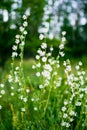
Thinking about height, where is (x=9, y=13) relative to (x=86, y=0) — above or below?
below

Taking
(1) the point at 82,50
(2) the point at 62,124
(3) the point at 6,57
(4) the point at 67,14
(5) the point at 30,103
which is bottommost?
(2) the point at 62,124

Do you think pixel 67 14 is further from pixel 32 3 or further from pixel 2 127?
pixel 2 127

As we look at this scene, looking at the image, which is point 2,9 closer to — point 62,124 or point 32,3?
point 32,3

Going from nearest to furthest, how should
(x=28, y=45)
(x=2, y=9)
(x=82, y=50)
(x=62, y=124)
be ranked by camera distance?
(x=62, y=124), (x=2, y=9), (x=28, y=45), (x=82, y=50)

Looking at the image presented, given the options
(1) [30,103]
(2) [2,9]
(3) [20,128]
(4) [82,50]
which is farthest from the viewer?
(4) [82,50]

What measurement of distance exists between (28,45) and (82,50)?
16.1m

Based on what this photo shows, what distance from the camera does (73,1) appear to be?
36.2 metres

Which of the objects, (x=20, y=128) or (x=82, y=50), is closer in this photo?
(x=20, y=128)

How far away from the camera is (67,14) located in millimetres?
35844

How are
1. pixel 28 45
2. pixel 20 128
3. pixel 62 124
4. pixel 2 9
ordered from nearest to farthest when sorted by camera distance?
pixel 62 124
pixel 20 128
pixel 2 9
pixel 28 45

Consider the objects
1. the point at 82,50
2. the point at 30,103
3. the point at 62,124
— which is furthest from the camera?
the point at 82,50

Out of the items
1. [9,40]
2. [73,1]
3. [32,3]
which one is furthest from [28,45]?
[73,1]

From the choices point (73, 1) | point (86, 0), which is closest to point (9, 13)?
point (73, 1)

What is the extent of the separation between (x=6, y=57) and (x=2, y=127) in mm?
15597
